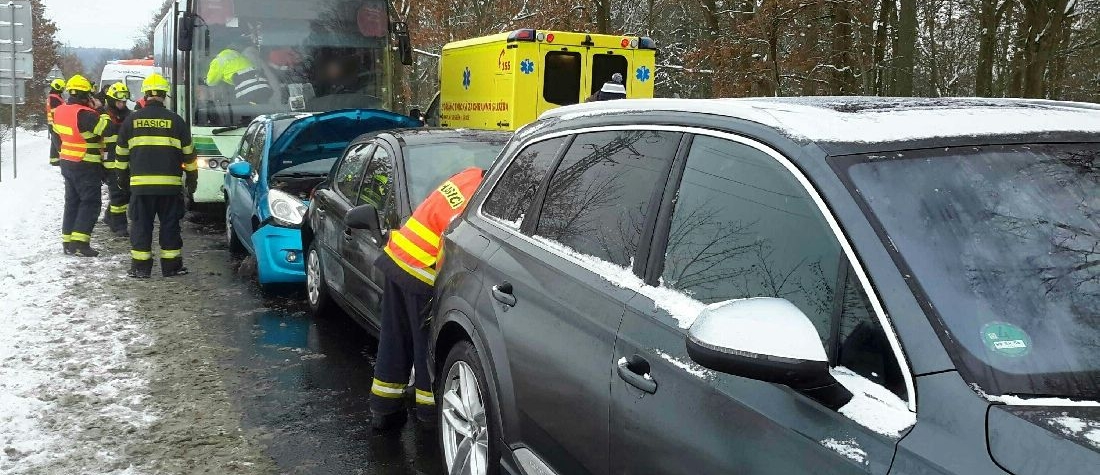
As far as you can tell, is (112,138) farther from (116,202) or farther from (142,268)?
(142,268)

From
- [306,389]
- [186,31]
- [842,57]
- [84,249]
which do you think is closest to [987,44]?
[842,57]

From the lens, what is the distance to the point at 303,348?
645 centimetres

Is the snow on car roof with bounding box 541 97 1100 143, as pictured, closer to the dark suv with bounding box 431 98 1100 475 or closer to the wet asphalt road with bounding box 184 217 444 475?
the dark suv with bounding box 431 98 1100 475

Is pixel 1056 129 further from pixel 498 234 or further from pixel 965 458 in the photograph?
pixel 498 234

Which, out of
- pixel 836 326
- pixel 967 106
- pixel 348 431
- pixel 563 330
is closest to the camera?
pixel 836 326

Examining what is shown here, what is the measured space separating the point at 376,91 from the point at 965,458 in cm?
1180

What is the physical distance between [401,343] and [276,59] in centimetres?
853

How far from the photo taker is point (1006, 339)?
5.92ft

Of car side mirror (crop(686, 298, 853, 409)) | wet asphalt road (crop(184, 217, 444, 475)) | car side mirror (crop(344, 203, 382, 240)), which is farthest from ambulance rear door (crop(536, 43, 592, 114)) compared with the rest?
car side mirror (crop(686, 298, 853, 409))

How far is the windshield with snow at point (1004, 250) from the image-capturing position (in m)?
1.78

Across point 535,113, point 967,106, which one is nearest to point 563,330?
point 967,106

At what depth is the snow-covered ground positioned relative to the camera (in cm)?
443

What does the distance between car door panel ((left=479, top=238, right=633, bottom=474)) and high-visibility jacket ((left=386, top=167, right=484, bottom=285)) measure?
958mm

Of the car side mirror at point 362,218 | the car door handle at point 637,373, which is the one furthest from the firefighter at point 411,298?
the car door handle at point 637,373
